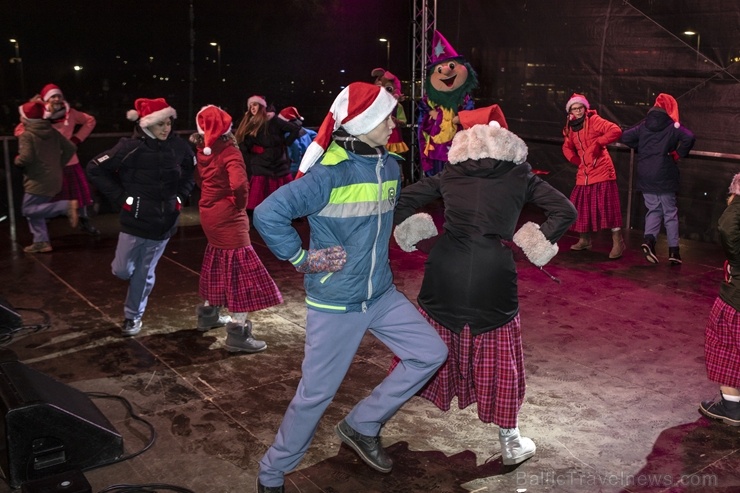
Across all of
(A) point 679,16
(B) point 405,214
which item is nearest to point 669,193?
(A) point 679,16

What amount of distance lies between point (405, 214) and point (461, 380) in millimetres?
877

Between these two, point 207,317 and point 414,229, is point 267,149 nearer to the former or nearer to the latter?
point 207,317

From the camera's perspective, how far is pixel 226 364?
17.2ft

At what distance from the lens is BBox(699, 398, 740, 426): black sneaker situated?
4320 mm

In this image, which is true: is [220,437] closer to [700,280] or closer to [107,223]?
[700,280]

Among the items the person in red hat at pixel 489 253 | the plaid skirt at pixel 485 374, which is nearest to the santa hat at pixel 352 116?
the person in red hat at pixel 489 253

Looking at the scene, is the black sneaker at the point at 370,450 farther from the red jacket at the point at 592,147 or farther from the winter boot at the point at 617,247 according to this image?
the red jacket at the point at 592,147

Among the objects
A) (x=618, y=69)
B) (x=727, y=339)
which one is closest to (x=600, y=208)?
(x=618, y=69)

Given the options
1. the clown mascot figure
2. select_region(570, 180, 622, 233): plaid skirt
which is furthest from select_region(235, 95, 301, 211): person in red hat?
select_region(570, 180, 622, 233): plaid skirt

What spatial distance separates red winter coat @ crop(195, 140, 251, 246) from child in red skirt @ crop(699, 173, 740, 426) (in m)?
2.93

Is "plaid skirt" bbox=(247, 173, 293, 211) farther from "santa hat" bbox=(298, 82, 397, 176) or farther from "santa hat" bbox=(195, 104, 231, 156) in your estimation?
"santa hat" bbox=(298, 82, 397, 176)

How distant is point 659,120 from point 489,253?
4942 millimetres

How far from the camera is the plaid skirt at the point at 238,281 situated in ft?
18.2

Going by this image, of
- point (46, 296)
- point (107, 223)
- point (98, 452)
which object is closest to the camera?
point (98, 452)
